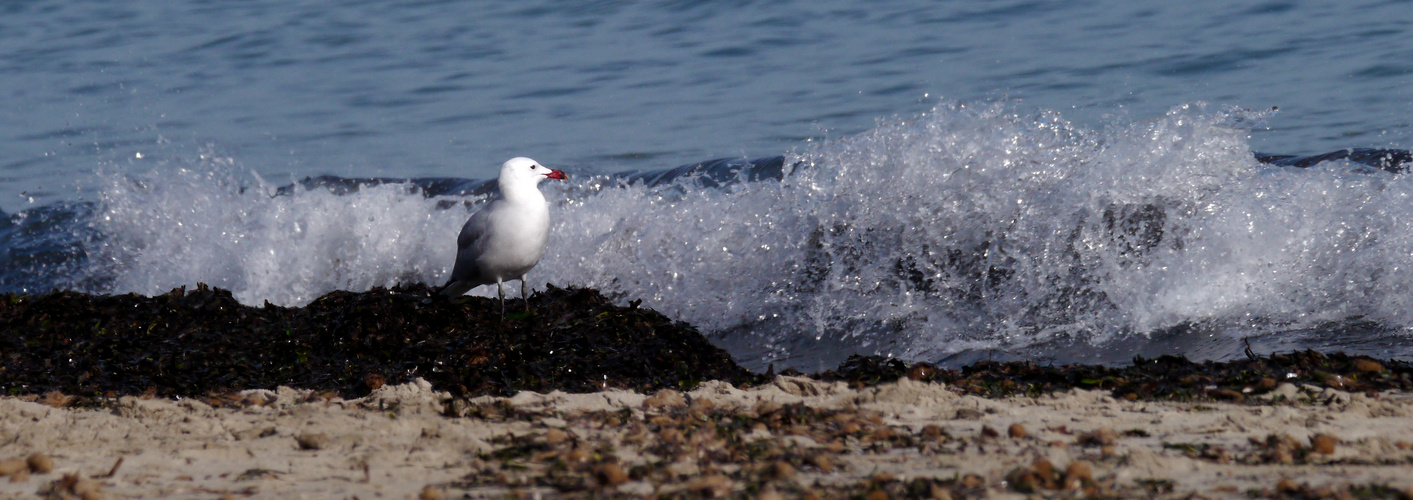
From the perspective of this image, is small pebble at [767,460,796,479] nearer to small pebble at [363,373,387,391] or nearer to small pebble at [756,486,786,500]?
small pebble at [756,486,786,500]

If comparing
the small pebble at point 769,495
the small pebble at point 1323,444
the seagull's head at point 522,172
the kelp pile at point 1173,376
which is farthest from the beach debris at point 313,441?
the small pebble at point 1323,444

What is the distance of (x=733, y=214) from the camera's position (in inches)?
303

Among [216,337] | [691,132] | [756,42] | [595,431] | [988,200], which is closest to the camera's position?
[595,431]

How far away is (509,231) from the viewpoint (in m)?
5.99

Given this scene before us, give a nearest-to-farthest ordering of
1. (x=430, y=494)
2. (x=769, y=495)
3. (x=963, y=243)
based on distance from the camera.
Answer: (x=769, y=495), (x=430, y=494), (x=963, y=243)

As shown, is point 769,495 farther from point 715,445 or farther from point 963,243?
point 963,243

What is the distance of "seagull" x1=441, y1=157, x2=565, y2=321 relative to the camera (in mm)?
6012

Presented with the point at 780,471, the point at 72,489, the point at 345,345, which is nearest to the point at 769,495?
the point at 780,471

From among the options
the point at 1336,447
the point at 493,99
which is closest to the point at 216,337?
the point at 1336,447

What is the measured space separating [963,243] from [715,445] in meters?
3.89

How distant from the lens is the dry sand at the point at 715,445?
3.09m

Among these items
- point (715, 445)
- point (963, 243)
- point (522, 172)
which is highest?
point (522, 172)

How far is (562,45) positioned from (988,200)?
903 cm

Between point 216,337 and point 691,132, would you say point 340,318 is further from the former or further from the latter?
point 691,132
